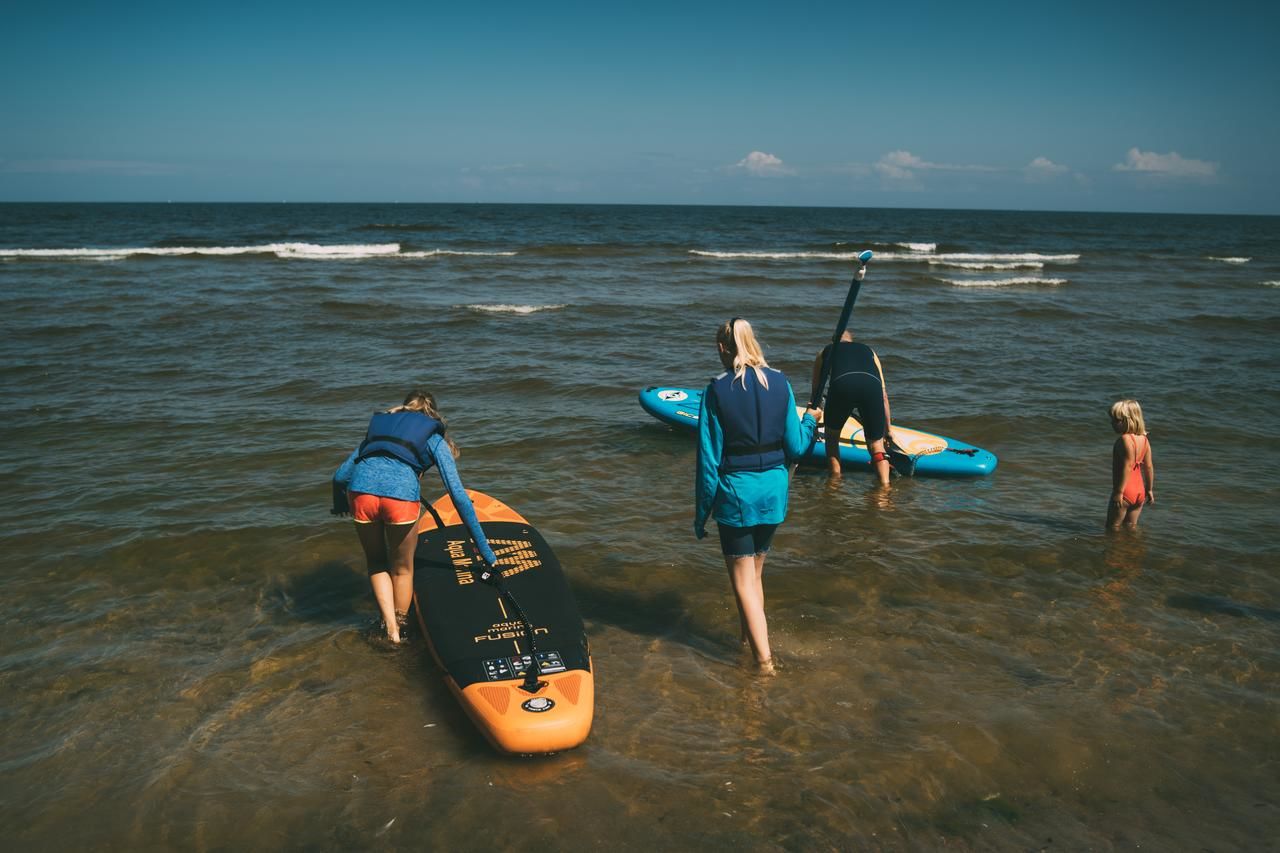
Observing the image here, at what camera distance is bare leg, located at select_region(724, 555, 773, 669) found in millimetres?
4688

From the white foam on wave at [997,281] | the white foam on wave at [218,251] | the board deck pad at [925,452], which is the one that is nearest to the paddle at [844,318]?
the board deck pad at [925,452]

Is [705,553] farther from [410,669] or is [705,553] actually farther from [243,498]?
[243,498]

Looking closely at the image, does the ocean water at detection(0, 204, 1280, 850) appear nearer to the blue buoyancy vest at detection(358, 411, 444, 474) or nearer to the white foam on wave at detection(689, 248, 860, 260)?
the blue buoyancy vest at detection(358, 411, 444, 474)

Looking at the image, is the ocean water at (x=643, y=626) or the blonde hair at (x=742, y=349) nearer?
the ocean water at (x=643, y=626)

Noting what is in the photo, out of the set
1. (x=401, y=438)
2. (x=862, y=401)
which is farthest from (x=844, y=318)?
(x=401, y=438)

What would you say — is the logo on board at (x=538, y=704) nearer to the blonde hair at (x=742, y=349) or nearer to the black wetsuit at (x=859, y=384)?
the blonde hair at (x=742, y=349)

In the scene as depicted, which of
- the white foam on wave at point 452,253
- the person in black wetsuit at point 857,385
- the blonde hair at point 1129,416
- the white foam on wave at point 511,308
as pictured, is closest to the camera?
the blonde hair at point 1129,416

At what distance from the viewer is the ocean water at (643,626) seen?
3859mm

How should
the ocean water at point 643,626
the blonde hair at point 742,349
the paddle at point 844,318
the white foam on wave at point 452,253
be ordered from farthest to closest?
the white foam on wave at point 452,253 < the paddle at point 844,318 < the blonde hair at point 742,349 < the ocean water at point 643,626

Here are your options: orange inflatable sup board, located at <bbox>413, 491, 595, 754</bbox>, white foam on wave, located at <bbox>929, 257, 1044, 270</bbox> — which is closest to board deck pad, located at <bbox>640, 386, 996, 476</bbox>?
orange inflatable sup board, located at <bbox>413, 491, 595, 754</bbox>

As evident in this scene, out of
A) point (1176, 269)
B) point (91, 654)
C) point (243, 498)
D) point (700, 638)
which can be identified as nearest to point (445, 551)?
point (700, 638)

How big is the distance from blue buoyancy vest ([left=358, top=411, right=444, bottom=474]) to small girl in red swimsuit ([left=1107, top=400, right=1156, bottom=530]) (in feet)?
17.2

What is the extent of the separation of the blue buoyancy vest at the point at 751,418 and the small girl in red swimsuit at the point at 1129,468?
3619mm

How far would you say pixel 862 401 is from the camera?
7.93 meters
